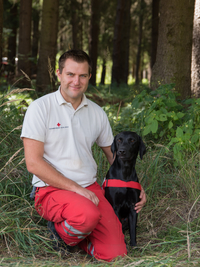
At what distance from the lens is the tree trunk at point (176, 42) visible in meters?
5.29

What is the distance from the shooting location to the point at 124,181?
295cm

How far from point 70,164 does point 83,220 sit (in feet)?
1.87

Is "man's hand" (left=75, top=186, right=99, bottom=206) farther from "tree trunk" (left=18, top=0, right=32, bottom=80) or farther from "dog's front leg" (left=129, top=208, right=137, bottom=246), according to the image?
"tree trunk" (left=18, top=0, right=32, bottom=80)

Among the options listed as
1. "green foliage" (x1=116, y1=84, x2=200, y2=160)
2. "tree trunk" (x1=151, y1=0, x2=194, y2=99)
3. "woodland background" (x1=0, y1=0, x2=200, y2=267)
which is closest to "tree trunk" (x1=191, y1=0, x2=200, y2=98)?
Answer: "woodland background" (x1=0, y1=0, x2=200, y2=267)

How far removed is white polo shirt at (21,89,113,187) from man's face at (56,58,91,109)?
0.10m

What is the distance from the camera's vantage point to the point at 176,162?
3727mm

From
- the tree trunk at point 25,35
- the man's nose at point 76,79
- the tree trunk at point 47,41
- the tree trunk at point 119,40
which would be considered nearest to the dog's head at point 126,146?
the man's nose at point 76,79

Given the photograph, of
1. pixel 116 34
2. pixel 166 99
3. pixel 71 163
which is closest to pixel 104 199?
pixel 71 163

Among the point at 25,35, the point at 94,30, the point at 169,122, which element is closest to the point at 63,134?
the point at 169,122

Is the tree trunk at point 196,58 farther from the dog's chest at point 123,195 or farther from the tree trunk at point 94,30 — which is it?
the tree trunk at point 94,30

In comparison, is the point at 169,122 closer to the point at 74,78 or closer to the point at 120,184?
the point at 120,184

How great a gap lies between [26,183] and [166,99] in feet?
7.50

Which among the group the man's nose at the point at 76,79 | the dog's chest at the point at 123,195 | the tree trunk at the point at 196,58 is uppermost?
the tree trunk at the point at 196,58

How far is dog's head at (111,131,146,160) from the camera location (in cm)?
291
